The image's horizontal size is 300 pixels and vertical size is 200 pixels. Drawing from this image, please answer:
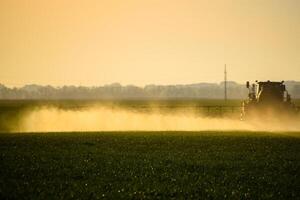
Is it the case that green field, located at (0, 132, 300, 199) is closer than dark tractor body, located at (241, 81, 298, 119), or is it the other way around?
green field, located at (0, 132, 300, 199)

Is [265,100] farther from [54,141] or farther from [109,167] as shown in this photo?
[109,167]

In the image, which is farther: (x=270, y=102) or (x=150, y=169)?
(x=270, y=102)

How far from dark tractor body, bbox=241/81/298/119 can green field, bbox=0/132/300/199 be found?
11289 millimetres

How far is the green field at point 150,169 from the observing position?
15.4 m

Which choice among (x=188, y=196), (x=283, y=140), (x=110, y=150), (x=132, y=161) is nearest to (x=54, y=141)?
(x=110, y=150)

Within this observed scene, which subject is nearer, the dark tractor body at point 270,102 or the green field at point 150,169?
the green field at point 150,169

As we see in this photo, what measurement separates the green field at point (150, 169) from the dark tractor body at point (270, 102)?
1129 cm

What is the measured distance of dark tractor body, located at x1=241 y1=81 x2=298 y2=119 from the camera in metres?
41.1

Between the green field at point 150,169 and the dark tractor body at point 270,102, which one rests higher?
the dark tractor body at point 270,102

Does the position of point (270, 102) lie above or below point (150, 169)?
above

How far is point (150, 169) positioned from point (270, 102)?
24109 millimetres

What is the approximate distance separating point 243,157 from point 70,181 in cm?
938

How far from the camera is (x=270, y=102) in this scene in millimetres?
41188

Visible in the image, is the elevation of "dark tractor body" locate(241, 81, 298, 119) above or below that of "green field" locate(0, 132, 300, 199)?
above
